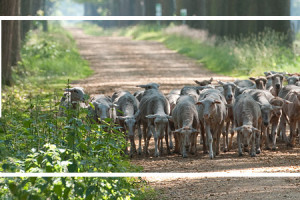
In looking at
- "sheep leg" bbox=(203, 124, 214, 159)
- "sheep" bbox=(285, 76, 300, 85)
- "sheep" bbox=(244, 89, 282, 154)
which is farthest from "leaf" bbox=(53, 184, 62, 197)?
"sheep" bbox=(285, 76, 300, 85)

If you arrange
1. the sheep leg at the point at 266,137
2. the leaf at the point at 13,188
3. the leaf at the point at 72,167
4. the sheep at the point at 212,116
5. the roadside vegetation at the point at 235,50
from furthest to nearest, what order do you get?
the roadside vegetation at the point at 235,50, the sheep leg at the point at 266,137, the sheep at the point at 212,116, the leaf at the point at 72,167, the leaf at the point at 13,188

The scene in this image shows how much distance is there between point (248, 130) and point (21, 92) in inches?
294

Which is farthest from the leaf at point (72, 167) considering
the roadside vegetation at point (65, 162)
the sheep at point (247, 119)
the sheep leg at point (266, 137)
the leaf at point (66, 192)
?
the sheep leg at point (266, 137)

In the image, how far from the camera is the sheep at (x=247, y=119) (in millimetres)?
12664

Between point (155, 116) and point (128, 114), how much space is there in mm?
558

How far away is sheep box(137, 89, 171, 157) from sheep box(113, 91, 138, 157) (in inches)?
8.1

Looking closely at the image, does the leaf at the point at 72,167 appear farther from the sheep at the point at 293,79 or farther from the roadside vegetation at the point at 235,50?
the roadside vegetation at the point at 235,50

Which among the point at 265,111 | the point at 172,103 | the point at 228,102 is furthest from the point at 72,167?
the point at 228,102

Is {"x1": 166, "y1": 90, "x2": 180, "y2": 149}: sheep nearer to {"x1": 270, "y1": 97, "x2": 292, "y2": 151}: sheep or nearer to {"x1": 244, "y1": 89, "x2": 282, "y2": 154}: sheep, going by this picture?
{"x1": 244, "y1": 89, "x2": 282, "y2": 154}: sheep

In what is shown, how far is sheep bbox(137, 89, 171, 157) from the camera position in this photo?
12969 millimetres

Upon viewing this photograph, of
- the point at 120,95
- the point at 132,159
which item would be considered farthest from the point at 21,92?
the point at 132,159

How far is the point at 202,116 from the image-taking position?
13227mm

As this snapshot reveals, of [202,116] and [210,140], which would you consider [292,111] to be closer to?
[202,116]

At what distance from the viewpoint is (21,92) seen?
59.0 ft
